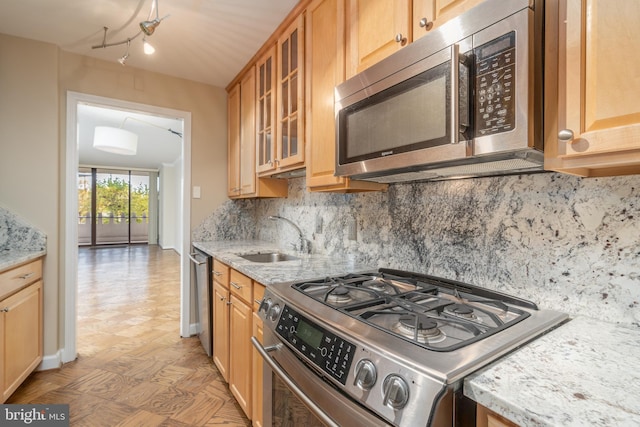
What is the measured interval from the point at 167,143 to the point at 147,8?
4573 millimetres

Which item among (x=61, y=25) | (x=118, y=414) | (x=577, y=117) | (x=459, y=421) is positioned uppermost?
(x=61, y=25)

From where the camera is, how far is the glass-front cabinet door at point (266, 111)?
2203mm

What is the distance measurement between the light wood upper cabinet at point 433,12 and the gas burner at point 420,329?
932mm

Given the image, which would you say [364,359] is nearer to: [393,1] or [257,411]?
[257,411]

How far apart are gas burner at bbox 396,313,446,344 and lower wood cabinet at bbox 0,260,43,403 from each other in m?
2.22

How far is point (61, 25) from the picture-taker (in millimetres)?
2100

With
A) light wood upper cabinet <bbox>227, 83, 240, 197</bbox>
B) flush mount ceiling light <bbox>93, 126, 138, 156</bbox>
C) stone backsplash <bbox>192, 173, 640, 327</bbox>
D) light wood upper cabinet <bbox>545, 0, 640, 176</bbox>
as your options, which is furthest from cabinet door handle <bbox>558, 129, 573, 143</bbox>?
flush mount ceiling light <bbox>93, 126, 138, 156</bbox>

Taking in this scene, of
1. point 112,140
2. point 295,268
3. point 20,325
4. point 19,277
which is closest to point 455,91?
point 295,268

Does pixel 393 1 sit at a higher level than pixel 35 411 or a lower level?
higher

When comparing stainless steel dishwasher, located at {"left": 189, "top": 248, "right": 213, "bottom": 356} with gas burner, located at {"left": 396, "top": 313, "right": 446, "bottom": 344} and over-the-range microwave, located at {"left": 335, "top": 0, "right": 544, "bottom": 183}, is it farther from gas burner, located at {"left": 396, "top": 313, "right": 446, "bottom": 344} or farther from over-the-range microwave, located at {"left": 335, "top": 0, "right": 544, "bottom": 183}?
gas burner, located at {"left": 396, "top": 313, "right": 446, "bottom": 344}

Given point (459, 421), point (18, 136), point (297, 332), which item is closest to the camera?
point (459, 421)

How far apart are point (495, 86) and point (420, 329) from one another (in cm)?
68

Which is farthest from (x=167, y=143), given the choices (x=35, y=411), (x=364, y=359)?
(x=364, y=359)

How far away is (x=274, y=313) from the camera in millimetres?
1183
